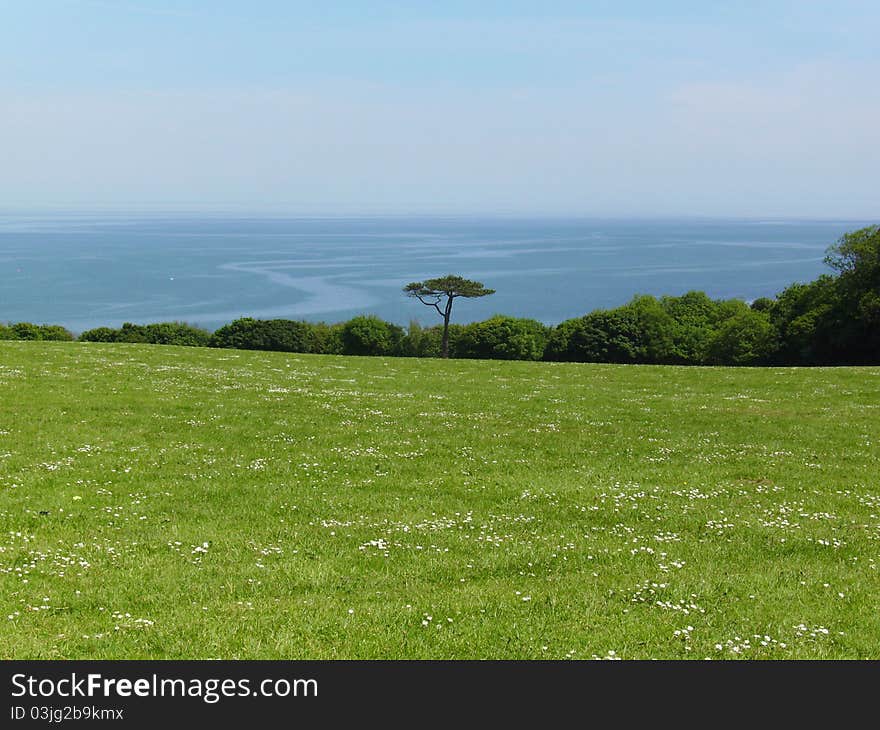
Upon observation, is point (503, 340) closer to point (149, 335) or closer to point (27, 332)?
point (149, 335)

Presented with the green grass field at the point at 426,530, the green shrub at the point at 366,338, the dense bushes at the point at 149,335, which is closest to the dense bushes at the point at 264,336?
the dense bushes at the point at 149,335

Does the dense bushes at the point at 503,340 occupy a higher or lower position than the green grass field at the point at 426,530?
lower

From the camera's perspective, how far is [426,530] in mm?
12945

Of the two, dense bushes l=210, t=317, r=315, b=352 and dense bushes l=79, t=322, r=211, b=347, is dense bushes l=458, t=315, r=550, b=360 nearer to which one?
dense bushes l=210, t=317, r=315, b=352

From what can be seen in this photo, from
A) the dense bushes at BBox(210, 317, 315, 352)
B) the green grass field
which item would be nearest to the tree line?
the dense bushes at BBox(210, 317, 315, 352)

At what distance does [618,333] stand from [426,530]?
3217 inches

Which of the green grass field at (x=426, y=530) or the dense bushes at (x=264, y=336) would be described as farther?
the dense bushes at (x=264, y=336)

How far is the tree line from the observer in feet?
220

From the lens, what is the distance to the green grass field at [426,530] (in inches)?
350

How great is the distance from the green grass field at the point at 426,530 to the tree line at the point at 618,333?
1779 inches

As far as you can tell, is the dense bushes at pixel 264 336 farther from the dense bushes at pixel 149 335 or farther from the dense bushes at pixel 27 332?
the dense bushes at pixel 27 332

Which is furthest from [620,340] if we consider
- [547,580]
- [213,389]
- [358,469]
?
[547,580]

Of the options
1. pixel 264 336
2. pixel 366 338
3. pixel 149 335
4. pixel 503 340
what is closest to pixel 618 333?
pixel 503 340

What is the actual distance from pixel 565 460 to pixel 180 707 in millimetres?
13764
